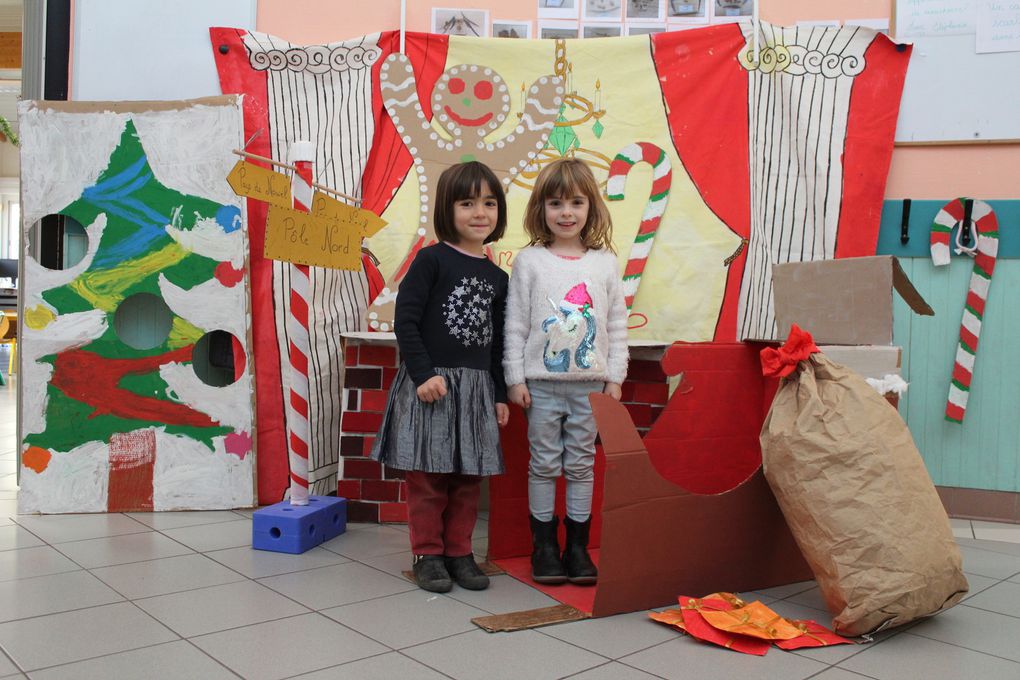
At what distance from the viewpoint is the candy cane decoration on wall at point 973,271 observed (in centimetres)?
289

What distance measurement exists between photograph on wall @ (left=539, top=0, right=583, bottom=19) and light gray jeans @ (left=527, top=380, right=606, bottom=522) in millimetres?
1522

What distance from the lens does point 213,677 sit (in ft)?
4.82

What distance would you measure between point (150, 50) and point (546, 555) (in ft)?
7.35

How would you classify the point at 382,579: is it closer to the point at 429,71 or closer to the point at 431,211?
the point at 431,211

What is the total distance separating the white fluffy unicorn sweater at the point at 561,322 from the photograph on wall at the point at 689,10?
1274mm

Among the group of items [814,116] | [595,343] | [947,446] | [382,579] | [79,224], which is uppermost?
[814,116]

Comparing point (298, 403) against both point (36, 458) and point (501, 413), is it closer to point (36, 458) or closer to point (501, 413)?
point (501, 413)

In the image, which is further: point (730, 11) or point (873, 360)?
point (730, 11)

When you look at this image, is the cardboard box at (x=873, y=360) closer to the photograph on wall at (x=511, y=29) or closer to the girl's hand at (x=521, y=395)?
the girl's hand at (x=521, y=395)

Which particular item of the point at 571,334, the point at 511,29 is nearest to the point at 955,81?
the point at 511,29

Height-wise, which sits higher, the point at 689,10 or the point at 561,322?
the point at 689,10

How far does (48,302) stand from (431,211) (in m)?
1.30

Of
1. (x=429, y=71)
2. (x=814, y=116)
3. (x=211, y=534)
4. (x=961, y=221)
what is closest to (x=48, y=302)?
(x=211, y=534)

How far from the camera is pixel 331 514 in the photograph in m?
2.53
